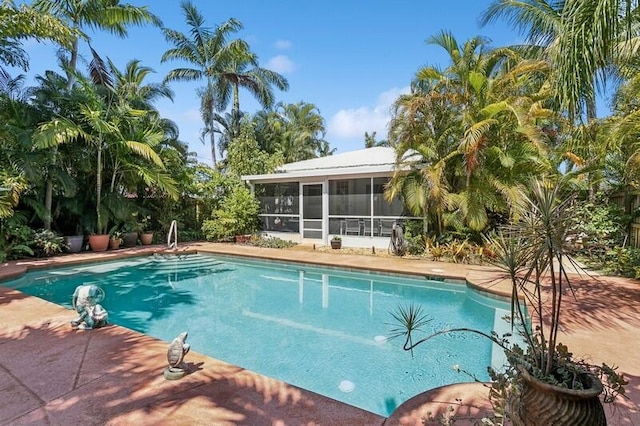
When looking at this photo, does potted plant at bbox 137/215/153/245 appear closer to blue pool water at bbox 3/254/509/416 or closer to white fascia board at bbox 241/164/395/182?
blue pool water at bbox 3/254/509/416

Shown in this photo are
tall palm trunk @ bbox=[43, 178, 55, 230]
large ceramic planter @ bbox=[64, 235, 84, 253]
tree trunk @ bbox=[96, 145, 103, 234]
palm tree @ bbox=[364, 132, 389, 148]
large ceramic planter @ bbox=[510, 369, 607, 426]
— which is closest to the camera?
large ceramic planter @ bbox=[510, 369, 607, 426]

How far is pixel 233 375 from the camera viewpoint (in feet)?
11.2

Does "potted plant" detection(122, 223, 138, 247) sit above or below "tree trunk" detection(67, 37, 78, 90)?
below

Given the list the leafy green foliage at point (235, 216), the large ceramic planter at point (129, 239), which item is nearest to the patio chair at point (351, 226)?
the leafy green foliage at point (235, 216)

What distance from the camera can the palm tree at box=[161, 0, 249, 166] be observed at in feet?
60.4

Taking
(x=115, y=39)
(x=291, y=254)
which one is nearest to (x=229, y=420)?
(x=291, y=254)

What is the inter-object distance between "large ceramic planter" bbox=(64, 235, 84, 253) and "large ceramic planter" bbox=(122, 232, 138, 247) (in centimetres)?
135

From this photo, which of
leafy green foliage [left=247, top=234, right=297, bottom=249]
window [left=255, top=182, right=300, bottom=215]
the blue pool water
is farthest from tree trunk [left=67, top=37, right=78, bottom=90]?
leafy green foliage [left=247, top=234, right=297, bottom=249]

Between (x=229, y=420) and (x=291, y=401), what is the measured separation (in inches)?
21.1

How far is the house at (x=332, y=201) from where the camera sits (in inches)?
469

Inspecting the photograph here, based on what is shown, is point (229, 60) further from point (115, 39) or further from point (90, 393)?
point (90, 393)

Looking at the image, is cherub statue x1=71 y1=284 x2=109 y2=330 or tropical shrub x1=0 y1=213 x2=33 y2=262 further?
tropical shrub x1=0 y1=213 x2=33 y2=262

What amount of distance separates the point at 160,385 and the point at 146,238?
1146 cm

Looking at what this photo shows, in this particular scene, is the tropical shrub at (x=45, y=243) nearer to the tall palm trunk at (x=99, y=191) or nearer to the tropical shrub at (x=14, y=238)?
the tropical shrub at (x=14, y=238)
